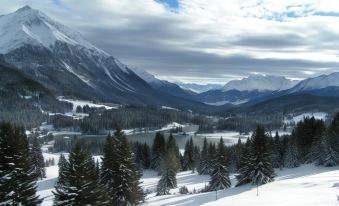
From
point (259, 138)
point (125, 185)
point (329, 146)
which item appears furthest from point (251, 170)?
point (125, 185)

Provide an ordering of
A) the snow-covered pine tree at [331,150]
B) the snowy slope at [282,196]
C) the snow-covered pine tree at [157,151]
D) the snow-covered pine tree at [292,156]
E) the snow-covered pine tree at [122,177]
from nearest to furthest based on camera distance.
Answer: the snow-covered pine tree at [122,177]
the snowy slope at [282,196]
the snow-covered pine tree at [331,150]
the snow-covered pine tree at [292,156]
the snow-covered pine tree at [157,151]

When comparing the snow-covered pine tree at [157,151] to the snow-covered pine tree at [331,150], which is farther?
the snow-covered pine tree at [157,151]

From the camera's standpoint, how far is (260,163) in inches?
2559

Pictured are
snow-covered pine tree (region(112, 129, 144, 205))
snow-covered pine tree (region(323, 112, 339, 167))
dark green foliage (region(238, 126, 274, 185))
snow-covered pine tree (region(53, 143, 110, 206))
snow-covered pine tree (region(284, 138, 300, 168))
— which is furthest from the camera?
snow-covered pine tree (region(284, 138, 300, 168))

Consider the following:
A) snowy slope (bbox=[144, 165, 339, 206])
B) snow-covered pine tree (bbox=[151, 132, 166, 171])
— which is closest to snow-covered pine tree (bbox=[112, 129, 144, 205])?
snowy slope (bbox=[144, 165, 339, 206])

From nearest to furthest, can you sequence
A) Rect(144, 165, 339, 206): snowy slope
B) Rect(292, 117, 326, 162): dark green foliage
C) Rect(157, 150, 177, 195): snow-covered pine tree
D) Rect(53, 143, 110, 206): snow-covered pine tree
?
1. Rect(53, 143, 110, 206): snow-covered pine tree
2. Rect(144, 165, 339, 206): snowy slope
3. Rect(157, 150, 177, 195): snow-covered pine tree
4. Rect(292, 117, 326, 162): dark green foliage

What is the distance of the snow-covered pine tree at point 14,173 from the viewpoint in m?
25.9

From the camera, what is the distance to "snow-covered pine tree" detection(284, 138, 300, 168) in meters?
90.8

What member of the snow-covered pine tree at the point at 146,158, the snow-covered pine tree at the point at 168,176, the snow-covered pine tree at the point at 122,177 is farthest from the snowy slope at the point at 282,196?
the snow-covered pine tree at the point at 146,158

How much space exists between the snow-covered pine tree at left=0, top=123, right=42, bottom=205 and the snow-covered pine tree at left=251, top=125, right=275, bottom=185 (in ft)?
142

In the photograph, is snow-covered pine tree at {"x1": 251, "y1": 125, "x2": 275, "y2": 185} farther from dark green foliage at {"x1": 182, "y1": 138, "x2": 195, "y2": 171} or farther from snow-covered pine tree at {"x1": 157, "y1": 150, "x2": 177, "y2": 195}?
dark green foliage at {"x1": 182, "y1": 138, "x2": 195, "y2": 171}

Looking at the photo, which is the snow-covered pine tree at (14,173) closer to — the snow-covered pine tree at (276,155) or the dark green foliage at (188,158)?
the snow-covered pine tree at (276,155)

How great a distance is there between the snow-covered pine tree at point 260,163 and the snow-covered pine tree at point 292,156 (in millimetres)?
27276

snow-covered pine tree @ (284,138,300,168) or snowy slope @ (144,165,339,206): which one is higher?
snow-covered pine tree @ (284,138,300,168)
